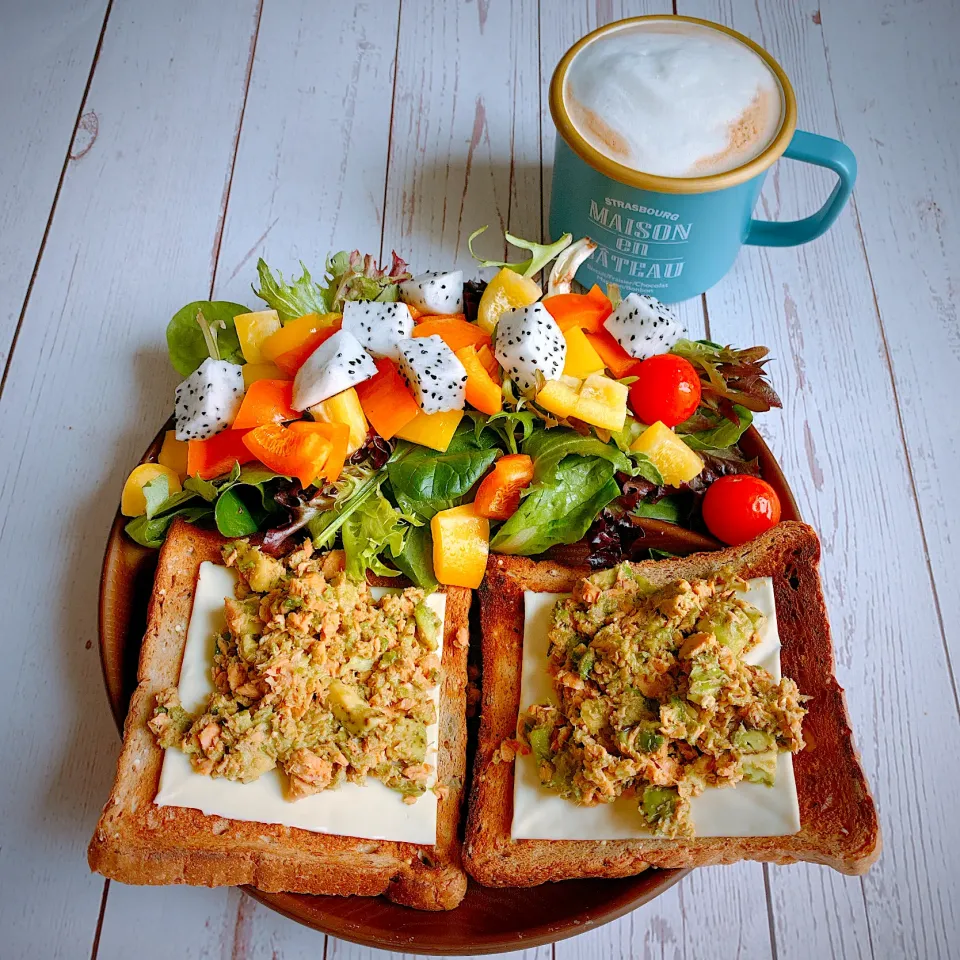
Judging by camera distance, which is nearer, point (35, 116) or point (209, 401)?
point (209, 401)

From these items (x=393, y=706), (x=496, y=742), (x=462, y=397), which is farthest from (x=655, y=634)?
(x=462, y=397)

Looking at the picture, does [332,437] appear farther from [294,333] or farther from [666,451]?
[666,451]

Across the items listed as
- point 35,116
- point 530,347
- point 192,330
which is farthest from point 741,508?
point 35,116

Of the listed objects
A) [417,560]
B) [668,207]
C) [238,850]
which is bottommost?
[238,850]

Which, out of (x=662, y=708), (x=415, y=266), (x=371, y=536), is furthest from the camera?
(x=415, y=266)

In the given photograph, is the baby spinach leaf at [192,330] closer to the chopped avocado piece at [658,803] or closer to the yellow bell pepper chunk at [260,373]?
the yellow bell pepper chunk at [260,373]

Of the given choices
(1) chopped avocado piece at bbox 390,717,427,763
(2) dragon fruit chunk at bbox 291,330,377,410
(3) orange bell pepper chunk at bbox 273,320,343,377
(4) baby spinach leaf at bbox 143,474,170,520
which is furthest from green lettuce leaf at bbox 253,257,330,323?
(1) chopped avocado piece at bbox 390,717,427,763
